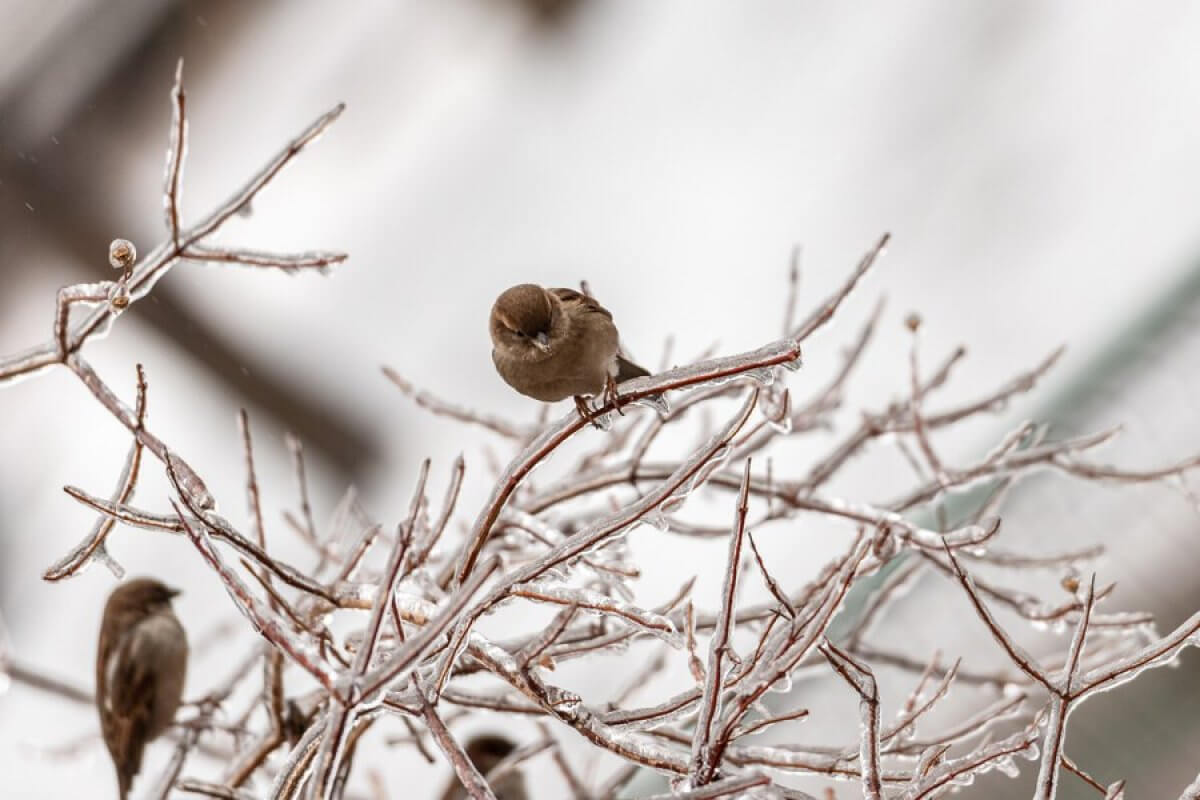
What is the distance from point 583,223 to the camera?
2562 mm

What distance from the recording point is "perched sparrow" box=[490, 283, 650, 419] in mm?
1283

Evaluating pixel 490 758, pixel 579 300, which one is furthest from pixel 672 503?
pixel 490 758

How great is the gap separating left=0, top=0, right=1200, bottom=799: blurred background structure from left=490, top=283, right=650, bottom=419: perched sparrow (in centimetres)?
102

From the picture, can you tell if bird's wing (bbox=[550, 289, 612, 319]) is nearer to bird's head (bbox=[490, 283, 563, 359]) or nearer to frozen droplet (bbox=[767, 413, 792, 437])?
bird's head (bbox=[490, 283, 563, 359])

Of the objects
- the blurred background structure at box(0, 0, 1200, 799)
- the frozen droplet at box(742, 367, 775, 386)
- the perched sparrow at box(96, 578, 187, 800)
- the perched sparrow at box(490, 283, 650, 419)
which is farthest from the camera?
the blurred background structure at box(0, 0, 1200, 799)

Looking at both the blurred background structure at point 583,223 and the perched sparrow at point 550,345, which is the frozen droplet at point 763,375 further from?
the blurred background structure at point 583,223

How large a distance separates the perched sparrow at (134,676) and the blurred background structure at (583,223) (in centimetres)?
25

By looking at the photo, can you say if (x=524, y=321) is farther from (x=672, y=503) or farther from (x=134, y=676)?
(x=134, y=676)

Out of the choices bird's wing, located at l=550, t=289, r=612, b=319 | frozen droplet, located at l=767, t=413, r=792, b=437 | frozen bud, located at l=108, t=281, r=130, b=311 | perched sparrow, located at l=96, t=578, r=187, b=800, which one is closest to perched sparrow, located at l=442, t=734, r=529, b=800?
perched sparrow, located at l=96, t=578, r=187, b=800

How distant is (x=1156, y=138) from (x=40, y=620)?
3.03 m

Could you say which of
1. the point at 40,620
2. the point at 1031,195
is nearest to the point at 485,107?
the point at 1031,195

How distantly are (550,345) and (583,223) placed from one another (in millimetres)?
1321

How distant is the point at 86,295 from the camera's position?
1.03 meters

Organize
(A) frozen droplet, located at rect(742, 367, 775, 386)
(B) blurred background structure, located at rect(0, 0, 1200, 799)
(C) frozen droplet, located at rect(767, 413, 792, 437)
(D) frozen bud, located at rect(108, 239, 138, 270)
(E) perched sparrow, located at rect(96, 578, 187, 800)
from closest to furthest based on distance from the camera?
(A) frozen droplet, located at rect(742, 367, 775, 386) → (D) frozen bud, located at rect(108, 239, 138, 270) → (C) frozen droplet, located at rect(767, 413, 792, 437) → (E) perched sparrow, located at rect(96, 578, 187, 800) → (B) blurred background structure, located at rect(0, 0, 1200, 799)
